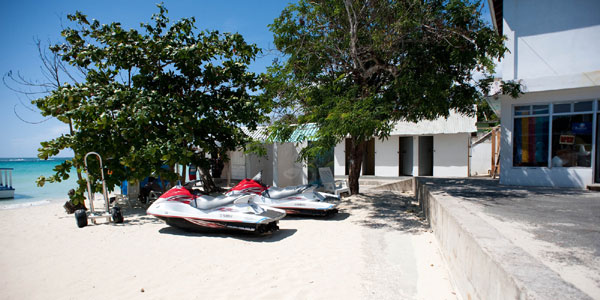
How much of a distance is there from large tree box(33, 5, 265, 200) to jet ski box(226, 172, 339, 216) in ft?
6.92

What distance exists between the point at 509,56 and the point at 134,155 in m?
11.1

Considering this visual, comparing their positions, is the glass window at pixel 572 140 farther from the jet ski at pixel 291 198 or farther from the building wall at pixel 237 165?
the building wall at pixel 237 165

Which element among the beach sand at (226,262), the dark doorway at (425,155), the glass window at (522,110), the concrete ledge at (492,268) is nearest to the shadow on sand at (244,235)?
the beach sand at (226,262)

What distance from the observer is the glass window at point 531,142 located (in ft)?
31.2

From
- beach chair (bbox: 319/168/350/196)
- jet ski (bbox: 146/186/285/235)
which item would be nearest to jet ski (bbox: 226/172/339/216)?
jet ski (bbox: 146/186/285/235)

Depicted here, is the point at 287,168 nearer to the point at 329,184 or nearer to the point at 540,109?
the point at 329,184

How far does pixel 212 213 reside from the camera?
654 cm

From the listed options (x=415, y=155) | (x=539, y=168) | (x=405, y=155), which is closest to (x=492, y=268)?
(x=539, y=168)

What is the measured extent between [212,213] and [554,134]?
31.3 feet

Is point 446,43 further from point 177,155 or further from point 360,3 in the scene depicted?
point 177,155

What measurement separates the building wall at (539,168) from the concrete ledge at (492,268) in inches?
259

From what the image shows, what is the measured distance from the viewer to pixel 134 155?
8.67 meters

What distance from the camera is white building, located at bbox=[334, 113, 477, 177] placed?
1614cm

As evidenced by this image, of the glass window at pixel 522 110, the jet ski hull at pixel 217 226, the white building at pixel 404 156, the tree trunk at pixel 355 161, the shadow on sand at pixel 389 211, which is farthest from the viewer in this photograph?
the white building at pixel 404 156
